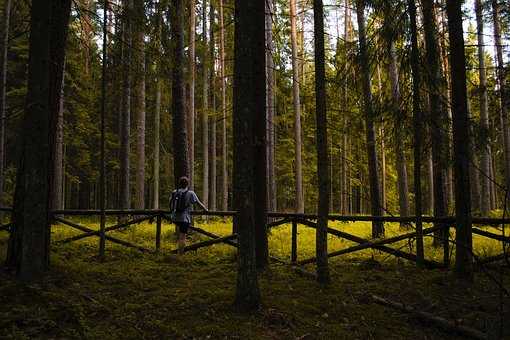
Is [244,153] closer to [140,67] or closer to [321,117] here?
[321,117]

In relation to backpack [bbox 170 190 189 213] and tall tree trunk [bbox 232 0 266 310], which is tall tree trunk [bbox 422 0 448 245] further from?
backpack [bbox 170 190 189 213]

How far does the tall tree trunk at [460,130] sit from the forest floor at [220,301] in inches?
34.5

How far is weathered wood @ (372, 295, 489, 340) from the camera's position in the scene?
613 cm

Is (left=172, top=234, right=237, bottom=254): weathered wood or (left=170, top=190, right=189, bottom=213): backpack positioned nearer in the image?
(left=172, top=234, right=237, bottom=254): weathered wood

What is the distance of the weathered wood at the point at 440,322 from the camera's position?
6129 mm

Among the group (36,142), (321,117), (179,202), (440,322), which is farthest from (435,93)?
(36,142)

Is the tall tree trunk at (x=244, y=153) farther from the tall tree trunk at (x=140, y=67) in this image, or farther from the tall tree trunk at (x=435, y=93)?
the tall tree trunk at (x=435, y=93)

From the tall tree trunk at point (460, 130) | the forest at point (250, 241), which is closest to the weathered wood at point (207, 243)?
the forest at point (250, 241)

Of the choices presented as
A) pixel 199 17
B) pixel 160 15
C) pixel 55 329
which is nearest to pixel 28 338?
pixel 55 329

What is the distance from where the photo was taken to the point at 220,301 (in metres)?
6.60

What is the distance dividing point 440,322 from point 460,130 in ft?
11.9

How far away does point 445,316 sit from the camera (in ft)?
22.3

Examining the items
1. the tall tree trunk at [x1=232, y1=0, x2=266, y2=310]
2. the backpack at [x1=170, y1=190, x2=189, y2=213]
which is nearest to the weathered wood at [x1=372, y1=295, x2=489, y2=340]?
the tall tree trunk at [x1=232, y1=0, x2=266, y2=310]

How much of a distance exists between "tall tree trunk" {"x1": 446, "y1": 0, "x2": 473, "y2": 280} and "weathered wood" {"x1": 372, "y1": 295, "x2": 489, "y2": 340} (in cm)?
210
